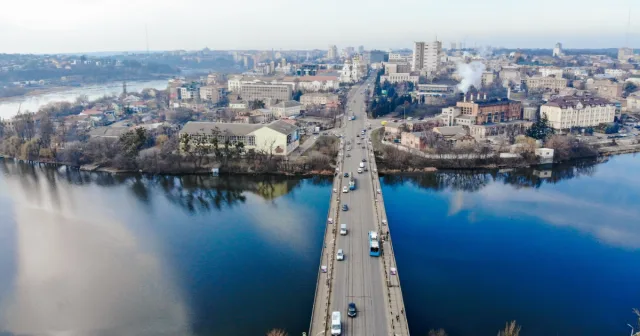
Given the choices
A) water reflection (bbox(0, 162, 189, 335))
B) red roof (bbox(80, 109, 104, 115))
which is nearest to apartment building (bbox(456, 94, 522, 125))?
water reflection (bbox(0, 162, 189, 335))

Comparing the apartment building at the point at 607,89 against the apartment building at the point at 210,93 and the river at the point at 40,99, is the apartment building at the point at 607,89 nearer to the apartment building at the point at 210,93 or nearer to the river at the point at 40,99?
the apartment building at the point at 210,93

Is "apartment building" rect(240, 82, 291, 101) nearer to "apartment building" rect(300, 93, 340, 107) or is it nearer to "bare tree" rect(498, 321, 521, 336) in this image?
"apartment building" rect(300, 93, 340, 107)

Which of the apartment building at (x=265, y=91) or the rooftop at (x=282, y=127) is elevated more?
the apartment building at (x=265, y=91)

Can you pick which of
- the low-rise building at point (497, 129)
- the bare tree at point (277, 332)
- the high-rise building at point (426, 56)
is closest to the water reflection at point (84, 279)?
the bare tree at point (277, 332)

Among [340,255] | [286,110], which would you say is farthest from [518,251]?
[286,110]

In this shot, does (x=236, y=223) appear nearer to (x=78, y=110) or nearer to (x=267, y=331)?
(x=267, y=331)
